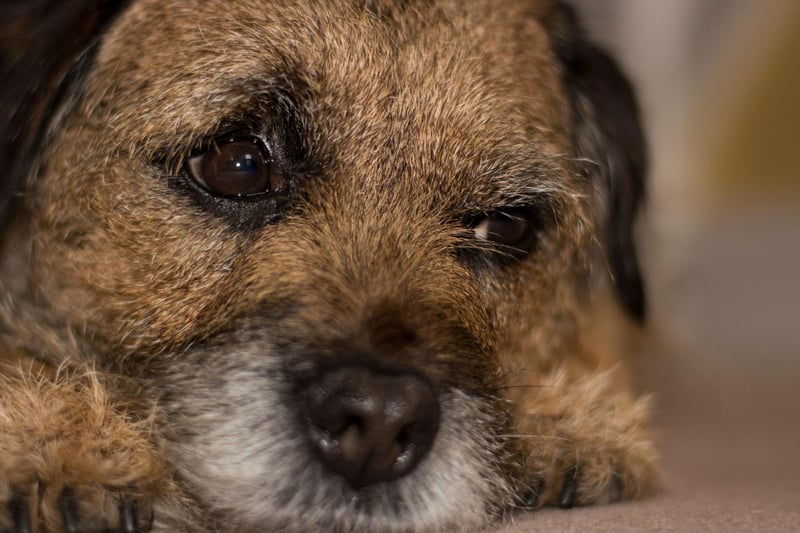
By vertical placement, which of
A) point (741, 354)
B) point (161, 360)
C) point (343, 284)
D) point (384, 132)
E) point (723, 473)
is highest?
point (384, 132)

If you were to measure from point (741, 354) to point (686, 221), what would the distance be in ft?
2.72

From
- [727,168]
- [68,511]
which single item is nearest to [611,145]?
[68,511]

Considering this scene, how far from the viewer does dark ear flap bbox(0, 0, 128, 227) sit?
2201 mm

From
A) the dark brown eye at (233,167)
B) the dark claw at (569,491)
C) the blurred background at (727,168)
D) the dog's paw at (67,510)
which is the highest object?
the dark brown eye at (233,167)

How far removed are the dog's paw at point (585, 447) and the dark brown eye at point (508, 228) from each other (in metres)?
0.36

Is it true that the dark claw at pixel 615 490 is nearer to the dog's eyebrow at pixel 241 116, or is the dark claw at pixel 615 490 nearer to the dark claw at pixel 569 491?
the dark claw at pixel 569 491

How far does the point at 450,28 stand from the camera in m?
2.38

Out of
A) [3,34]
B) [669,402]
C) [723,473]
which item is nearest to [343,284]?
[3,34]

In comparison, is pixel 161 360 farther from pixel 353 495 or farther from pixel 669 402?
pixel 669 402

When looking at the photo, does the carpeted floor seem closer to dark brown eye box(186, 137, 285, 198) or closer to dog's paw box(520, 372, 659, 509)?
dog's paw box(520, 372, 659, 509)

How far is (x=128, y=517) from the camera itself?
1.71 m

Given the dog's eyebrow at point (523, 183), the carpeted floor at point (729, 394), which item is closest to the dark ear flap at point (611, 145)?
the dog's eyebrow at point (523, 183)

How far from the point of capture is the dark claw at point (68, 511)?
1660 millimetres

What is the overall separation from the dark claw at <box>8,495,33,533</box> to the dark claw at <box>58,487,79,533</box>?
5 cm
